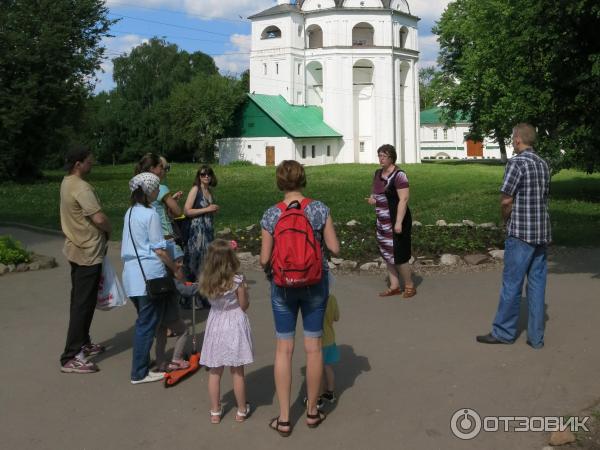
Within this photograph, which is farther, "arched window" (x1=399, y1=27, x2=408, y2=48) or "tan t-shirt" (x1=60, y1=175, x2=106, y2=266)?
"arched window" (x1=399, y1=27, x2=408, y2=48)

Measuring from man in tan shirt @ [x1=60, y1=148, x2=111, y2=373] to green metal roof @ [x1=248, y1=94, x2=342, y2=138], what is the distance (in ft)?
201

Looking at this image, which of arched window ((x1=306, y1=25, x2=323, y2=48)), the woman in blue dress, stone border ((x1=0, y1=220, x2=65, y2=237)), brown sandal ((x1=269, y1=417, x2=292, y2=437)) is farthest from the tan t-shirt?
arched window ((x1=306, y1=25, x2=323, y2=48))

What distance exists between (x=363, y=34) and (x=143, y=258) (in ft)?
244

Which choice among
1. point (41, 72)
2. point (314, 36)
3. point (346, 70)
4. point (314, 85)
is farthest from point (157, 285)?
point (314, 36)

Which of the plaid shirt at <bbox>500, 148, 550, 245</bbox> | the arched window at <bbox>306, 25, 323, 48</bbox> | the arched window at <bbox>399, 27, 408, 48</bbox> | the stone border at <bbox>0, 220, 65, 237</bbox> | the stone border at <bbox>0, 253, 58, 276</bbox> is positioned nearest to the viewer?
the plaid shirt at <bbox>500, 148, 550, 245</bbox>

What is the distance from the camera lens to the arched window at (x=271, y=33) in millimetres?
75688

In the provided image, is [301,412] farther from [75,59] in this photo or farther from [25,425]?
[75,59]

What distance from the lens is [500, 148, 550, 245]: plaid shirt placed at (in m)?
6.77

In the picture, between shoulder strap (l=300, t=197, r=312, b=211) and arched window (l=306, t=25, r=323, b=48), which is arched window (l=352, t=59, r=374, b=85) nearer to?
arched window (l=306, t=25, r=323, b=48)

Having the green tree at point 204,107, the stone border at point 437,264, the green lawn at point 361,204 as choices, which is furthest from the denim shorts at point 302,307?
the green tree at point 204,107

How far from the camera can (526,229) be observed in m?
6.79

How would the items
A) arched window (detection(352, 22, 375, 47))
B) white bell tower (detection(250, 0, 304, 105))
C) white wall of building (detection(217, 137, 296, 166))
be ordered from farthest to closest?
arched window (detection(352, 22, 375, 47))
white bell tower (detection(250, 0, 304, 105))
white wall of building (detection(217, 137, 296, 166))

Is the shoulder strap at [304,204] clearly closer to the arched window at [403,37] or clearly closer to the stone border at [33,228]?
the stone border at [33,228]

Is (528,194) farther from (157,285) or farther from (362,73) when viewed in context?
(362,73)
